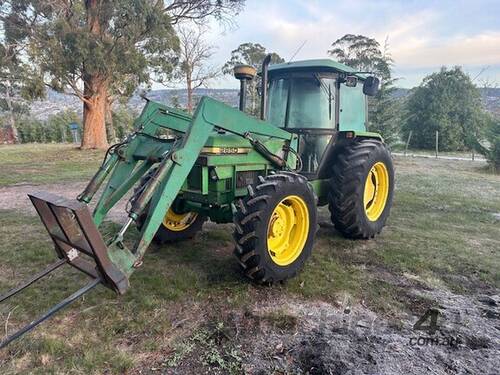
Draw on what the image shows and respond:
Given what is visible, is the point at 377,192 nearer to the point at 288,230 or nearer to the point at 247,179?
the point at 288,230

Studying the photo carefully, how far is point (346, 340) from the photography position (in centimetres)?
254

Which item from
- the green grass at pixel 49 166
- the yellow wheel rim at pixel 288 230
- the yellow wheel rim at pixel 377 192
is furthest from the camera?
the green grass at pixel 49 166

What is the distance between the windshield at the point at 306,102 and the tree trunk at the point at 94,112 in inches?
522

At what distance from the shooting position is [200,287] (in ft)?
10.6

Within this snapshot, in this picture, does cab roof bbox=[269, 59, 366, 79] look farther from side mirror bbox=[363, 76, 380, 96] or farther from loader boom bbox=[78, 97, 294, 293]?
loader boom bbox=[78, 97, 294, 293]

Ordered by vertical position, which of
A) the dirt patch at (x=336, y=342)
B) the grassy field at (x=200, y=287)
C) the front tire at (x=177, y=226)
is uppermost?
the front tire at (x=177, y=226)

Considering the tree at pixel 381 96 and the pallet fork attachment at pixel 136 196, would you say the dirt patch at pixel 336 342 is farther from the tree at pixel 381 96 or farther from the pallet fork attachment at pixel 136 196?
the tree at pixel 381 96

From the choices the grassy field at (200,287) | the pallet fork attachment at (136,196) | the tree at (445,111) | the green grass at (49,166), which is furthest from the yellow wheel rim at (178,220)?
the tree at (445,111)

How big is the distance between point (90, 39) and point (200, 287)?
13033 mm

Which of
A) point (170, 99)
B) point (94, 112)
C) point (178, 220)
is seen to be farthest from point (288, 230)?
point (170, 99)

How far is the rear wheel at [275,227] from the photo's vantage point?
301 cm

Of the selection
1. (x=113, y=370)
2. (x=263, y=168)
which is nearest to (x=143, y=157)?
(x=263, y=168)

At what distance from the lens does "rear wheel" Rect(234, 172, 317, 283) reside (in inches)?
118

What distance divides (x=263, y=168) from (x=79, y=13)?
13.6 meters
